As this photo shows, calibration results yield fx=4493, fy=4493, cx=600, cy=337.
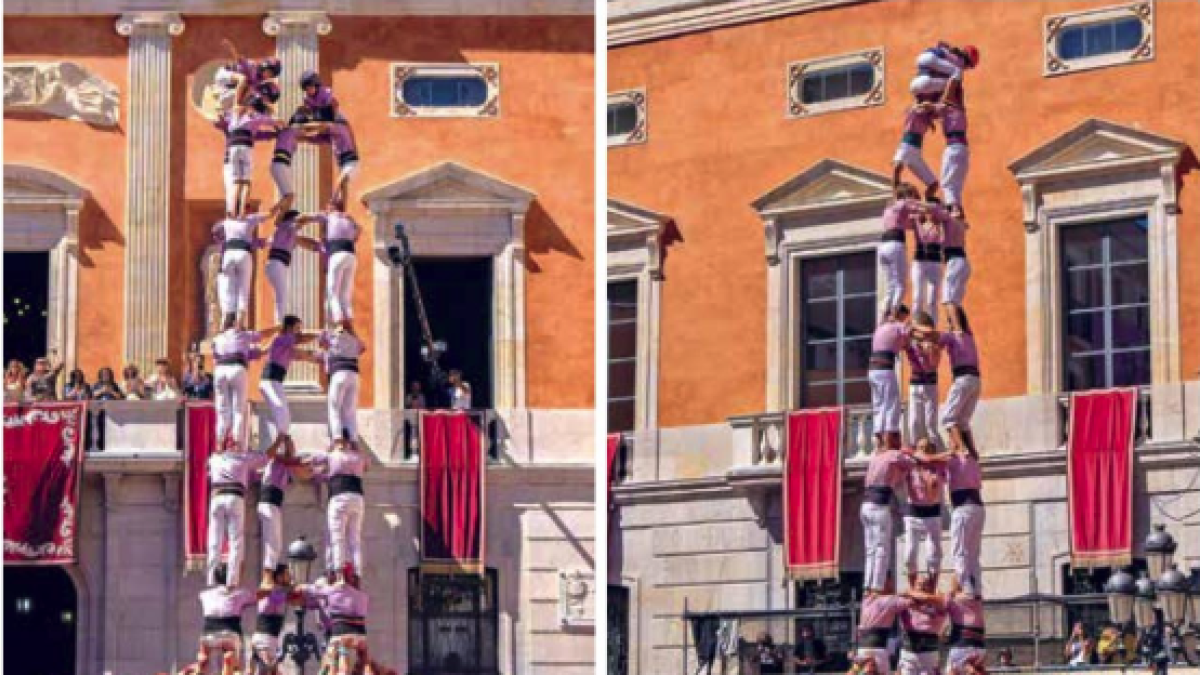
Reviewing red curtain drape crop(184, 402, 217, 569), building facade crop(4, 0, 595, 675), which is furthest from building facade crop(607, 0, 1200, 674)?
red curtain drape crop(184, 402, 217, 569)

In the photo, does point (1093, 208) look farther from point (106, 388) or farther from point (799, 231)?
point (106, 388)

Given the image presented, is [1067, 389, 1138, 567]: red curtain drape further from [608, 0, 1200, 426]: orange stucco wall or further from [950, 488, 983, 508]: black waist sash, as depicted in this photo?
[950, 488, 983, 508]: black waist sash

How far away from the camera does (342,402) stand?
1025 inches

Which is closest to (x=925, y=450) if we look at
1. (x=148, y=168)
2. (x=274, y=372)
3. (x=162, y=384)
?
(x=274, y=372)

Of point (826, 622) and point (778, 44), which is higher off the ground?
point (778, 44)

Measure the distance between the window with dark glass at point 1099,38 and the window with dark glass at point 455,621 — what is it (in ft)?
18.4

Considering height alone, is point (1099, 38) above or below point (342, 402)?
above

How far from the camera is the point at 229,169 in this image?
27.1m

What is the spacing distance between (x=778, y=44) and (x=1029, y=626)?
15.8 feet

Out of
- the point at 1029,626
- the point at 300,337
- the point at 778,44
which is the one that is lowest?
the point at 1029,626

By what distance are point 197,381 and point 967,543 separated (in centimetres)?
887

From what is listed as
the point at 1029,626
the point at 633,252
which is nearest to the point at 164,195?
the point at 633,252

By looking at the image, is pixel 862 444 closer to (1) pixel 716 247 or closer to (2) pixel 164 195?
(1) pixel 716 247

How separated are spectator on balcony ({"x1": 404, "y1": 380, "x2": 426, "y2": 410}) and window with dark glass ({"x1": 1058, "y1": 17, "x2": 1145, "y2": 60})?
17.9ft
